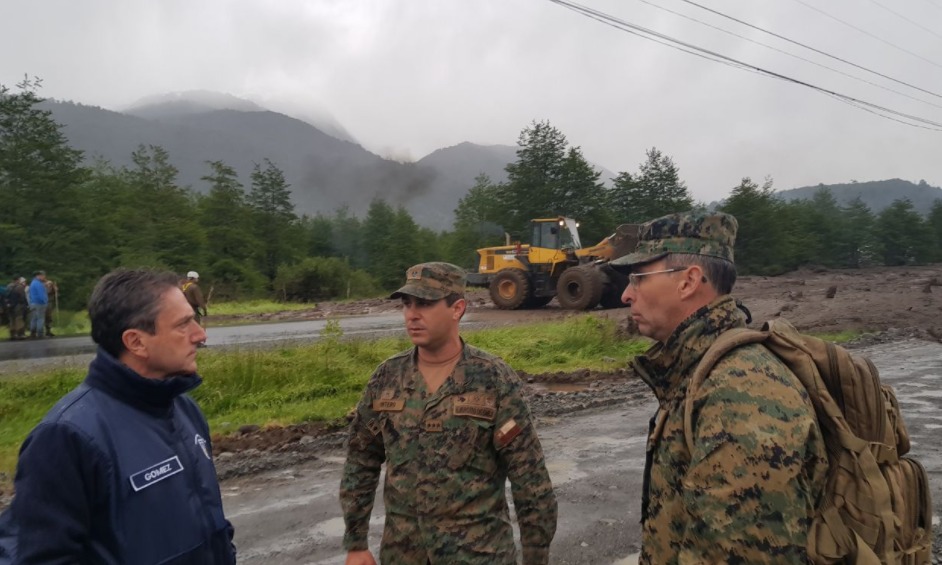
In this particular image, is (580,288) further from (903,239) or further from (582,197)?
(903,239)

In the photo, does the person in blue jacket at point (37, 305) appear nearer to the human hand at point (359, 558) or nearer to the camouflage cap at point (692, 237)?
the human hand at point (359, 558)

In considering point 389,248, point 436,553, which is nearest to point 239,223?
point 389,248

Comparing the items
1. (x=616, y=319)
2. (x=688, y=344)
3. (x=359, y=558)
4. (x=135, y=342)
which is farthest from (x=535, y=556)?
(x=616, y=319)

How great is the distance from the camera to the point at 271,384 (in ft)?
29.0

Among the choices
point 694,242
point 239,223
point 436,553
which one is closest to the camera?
point 694,242

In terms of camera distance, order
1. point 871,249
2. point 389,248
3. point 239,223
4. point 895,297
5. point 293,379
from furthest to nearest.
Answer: point 871,249
point 389,248
point 239,223
point 895,297
point 293,379

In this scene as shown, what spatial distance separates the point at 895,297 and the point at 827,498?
23255mm

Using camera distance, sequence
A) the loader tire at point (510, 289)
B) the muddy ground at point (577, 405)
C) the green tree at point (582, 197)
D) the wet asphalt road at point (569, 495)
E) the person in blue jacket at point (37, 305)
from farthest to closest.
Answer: the green tree at point (582, 197) < the loader tire at point (510, 289) < the person in blue jacket at point (37, 305) < the muddy ground at point (577, 405) < the wet asphalt road at point (569, 495)

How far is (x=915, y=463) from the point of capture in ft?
5.51

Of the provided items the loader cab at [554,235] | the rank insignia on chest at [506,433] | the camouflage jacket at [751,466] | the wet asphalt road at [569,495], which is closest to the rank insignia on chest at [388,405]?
the rank insignia on chest at [506,433]

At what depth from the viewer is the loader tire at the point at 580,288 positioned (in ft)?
64.8

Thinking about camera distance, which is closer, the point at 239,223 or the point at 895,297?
the point at 895,297

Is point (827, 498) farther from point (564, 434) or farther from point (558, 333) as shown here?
point (558, 333)

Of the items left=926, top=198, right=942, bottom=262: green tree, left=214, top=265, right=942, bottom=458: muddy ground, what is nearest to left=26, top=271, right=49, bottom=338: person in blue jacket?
left=214, top=265, right=942, bottom=458: muddy ground
